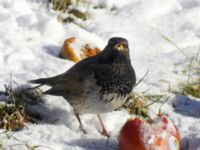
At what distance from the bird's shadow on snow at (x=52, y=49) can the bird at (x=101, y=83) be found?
3.26ft

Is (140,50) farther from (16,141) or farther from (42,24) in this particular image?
(16,141)

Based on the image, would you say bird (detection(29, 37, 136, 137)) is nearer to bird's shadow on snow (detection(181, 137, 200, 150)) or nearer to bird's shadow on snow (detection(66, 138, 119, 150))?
bird's shadow on snow (detection(66, 138, 119, 150))

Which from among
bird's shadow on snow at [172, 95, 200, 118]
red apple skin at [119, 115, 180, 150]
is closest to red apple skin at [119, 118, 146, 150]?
red apple skin at [119, 115, 180, 150]

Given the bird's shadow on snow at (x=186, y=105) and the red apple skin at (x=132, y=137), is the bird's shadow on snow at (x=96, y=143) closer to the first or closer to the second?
the red apple skin at (x=132, y=137)

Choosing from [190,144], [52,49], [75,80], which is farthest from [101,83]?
[52,49]

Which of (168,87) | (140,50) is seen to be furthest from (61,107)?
(140,50)

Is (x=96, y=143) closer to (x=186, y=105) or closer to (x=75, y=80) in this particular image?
(x=75, y=80)

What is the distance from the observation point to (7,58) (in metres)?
5.94

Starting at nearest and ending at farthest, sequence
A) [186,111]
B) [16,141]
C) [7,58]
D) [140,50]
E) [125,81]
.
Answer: [16,141] → [125,81] → [186,111] → [7,58] → [140,50]

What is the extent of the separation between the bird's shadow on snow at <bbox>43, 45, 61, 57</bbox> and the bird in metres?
0.99

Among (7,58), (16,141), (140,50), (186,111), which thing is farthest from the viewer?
(140,50)

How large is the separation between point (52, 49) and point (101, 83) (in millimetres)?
1352

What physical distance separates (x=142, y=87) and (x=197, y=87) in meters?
0.47

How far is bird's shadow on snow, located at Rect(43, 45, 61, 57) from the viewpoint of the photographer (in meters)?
6.22
